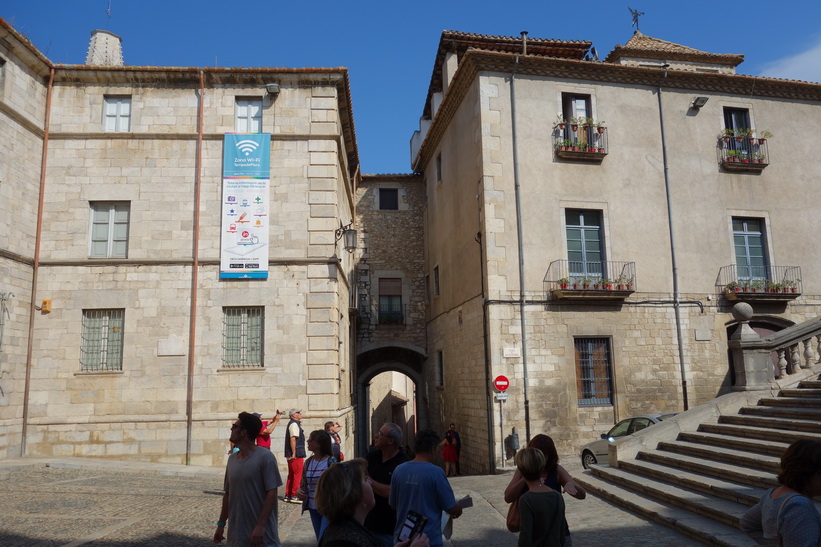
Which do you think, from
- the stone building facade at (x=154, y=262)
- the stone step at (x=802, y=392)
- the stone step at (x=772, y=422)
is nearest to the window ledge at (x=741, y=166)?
the stone step at (x=802, y=392)

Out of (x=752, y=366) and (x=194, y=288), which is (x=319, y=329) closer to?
(x=194, y=288)

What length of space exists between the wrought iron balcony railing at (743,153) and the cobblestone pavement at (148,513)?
1148cm

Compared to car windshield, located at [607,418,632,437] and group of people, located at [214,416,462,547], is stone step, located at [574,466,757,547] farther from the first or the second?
group of people, located at [214,416,462,547]

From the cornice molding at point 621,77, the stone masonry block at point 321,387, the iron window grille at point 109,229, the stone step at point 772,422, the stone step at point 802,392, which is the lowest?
the stone step at point 772,422

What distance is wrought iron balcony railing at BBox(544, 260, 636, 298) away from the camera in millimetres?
15328

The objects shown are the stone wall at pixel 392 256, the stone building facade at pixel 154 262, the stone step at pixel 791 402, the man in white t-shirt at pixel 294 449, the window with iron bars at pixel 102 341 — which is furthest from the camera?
the stone wall at pixel 392 256

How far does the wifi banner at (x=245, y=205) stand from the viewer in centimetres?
1450

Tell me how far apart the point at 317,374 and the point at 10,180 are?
318 inches

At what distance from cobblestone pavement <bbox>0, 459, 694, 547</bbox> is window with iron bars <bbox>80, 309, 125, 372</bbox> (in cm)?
234

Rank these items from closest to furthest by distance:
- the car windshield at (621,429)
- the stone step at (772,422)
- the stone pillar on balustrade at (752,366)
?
the stone step at (772,422), the stone pillar on balustrade at (752,366), the car windshield at (621,429)

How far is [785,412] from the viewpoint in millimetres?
10031

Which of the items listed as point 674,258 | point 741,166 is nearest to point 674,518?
point 674,258

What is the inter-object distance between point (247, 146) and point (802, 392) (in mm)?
12840

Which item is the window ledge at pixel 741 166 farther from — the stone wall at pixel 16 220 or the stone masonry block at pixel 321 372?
the stone wall at pixel 16 220
